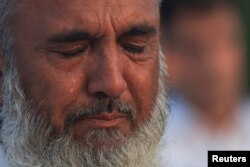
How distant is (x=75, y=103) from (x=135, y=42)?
0.36 meters

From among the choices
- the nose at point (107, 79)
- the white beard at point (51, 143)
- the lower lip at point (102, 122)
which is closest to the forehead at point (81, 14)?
the nose at point (107, 79)

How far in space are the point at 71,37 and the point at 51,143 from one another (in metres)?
0.41

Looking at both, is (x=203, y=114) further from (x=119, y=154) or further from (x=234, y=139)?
(x=119, y=154)

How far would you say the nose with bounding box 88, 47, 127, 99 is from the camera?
3.08 m

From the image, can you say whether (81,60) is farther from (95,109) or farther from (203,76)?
(203,76)

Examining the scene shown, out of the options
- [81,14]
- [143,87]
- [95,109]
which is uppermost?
[81,14]

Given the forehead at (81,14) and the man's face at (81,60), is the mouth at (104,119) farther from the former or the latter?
the forehead at (81,14)

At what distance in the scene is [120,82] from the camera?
10.2 feet

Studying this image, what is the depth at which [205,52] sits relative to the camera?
4.56 m

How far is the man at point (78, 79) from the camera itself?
123 inches

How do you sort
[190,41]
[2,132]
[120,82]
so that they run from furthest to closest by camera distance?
[190,41] → [2,132] → [120,82]

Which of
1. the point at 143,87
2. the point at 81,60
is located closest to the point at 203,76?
the point at 143,87

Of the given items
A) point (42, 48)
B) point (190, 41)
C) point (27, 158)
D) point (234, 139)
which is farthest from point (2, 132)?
point (234, 139)

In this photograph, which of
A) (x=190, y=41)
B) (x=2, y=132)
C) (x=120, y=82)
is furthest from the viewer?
(x=190, y=41)
